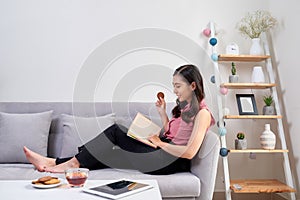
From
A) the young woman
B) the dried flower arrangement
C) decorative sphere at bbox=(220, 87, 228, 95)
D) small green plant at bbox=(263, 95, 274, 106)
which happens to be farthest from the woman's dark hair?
the dried flower arrangement

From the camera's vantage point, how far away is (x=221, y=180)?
9.80 feet

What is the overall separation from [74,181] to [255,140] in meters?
1.97

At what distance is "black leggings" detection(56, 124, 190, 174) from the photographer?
7.04 ft

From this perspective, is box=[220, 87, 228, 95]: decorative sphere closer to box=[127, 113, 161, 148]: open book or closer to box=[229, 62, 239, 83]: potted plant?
box=[229, 62, 239, 83]: potted plant

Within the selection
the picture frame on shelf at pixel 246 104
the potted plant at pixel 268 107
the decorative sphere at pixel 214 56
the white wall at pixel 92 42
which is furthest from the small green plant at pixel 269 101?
the decorative sphere at pixel 214 56

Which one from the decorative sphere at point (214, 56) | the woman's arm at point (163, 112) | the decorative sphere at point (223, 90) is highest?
the decorative sphere at point (214, 56)

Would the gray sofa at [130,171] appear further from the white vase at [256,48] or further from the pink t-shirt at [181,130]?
the white vase at [256,48]

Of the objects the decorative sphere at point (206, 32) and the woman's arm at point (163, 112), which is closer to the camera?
the woman's arm at point (163, 112)

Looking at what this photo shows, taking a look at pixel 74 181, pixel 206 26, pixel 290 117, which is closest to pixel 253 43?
pixel 206 26

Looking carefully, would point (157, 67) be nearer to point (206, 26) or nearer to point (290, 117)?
point (206, 26)

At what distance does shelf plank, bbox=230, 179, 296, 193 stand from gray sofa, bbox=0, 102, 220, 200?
55 cm

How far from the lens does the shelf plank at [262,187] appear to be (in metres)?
2.49

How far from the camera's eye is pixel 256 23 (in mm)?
2902

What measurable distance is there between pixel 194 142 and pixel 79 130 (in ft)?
3.03
